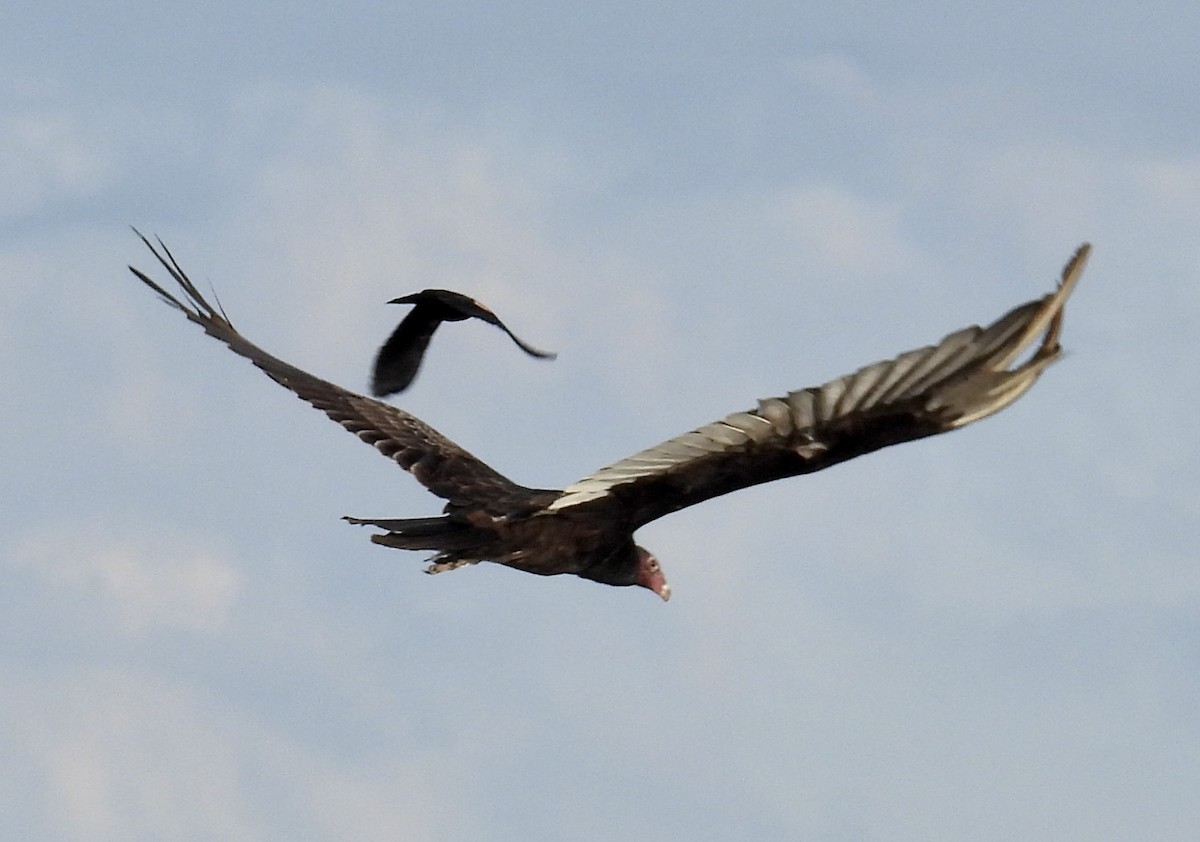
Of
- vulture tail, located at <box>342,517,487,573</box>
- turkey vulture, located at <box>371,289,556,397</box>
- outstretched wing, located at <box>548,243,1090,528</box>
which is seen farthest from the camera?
turkey vulture, located at <box>371,289,556,397</box>

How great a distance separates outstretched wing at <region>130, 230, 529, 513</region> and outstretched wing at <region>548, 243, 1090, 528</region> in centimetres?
118

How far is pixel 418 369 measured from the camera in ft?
43.9

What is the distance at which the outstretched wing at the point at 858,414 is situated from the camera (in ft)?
33.3

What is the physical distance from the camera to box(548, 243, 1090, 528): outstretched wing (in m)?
10.2

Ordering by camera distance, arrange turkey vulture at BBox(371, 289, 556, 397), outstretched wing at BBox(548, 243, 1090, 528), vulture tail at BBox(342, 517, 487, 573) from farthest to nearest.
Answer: turkey vulture at BBox(371, 289, 556, 397)
vulture tail at BBox(342, 517, 487, 573)
outstretched wing at BBox(548, 243, 1090, 528)

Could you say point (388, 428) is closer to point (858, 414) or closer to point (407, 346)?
point (407, 346)

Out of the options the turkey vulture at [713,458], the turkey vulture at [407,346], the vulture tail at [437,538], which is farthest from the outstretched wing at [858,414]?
the turkey vulture at [407,346]

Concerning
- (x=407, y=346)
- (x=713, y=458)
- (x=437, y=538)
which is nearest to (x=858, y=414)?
(x=713, y=458)

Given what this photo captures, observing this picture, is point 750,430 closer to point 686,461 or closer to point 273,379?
point 686,461

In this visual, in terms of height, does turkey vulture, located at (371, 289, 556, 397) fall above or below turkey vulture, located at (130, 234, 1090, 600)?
above

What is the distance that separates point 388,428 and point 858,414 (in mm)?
4228

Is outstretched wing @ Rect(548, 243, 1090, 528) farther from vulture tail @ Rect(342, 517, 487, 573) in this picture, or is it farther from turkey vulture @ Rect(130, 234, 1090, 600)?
vulture tail @ Rect(342, 517, 487, 573)

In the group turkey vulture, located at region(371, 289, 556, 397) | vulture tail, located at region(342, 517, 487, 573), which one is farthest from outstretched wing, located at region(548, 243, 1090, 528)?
turkey vulture, located at region(371, 289, 556, 397)

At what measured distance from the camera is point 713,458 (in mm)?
11055
